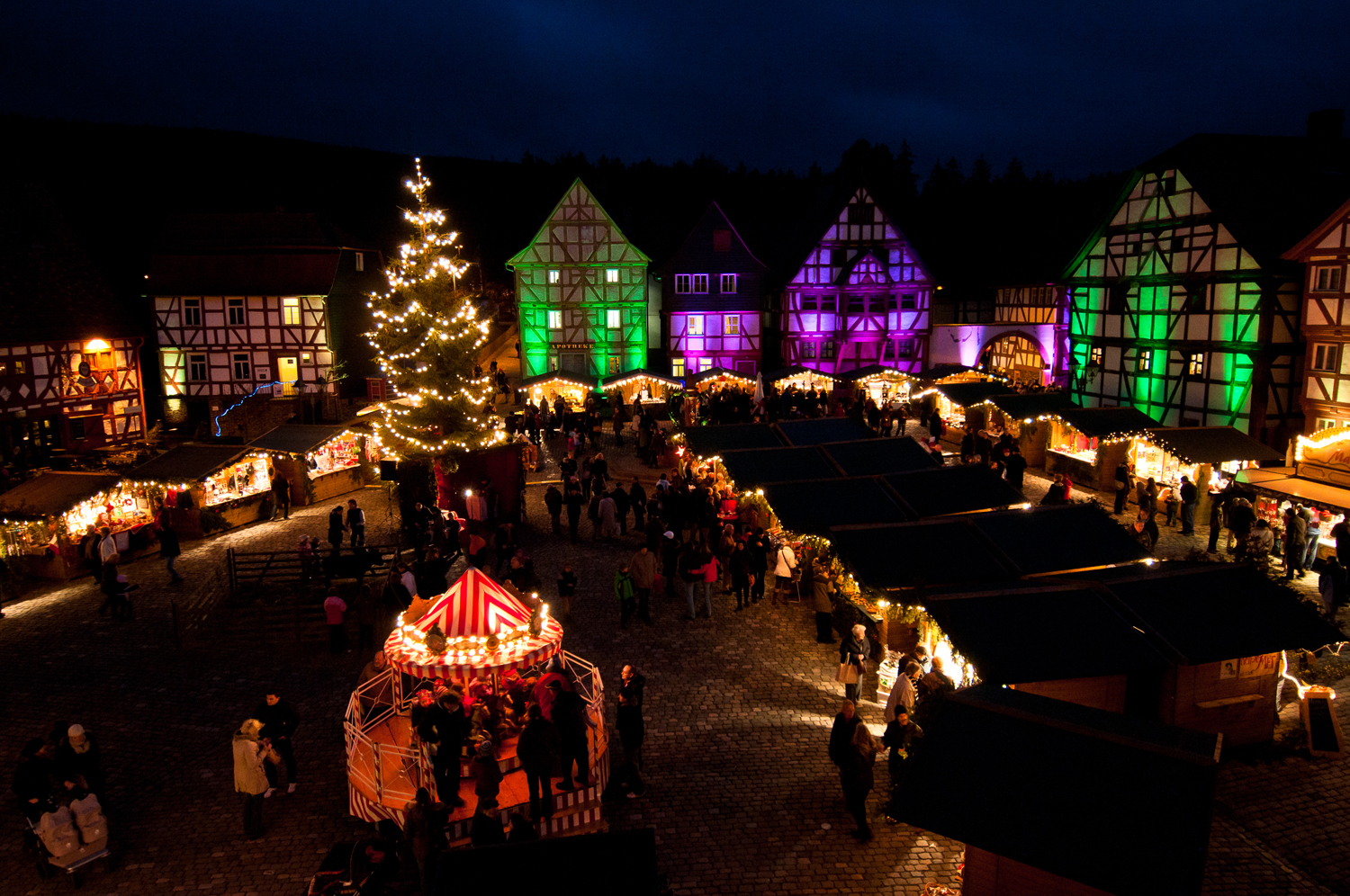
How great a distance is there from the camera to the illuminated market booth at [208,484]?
20078 millimetres

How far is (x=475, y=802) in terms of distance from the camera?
9023mm

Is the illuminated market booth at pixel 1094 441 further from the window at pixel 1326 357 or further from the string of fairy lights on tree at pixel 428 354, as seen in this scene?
the string of fairy lights on tree at pixel 428 354

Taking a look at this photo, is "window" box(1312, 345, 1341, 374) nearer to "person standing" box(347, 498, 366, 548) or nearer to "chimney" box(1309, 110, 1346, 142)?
"chimney" box(1309, 110, 1346, 142)

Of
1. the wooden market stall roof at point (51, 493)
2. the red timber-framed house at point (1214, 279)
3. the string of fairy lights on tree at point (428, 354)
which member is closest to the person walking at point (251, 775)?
the wooden market stall roof at point (51, 493)

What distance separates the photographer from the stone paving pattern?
26.8 ft

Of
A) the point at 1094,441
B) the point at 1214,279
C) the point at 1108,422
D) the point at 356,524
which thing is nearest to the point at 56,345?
the point at 356,524

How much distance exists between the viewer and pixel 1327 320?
71.9 ft

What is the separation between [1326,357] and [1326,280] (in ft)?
6.39

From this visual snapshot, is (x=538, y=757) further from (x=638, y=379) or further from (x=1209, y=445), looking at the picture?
(x=638, y=379)

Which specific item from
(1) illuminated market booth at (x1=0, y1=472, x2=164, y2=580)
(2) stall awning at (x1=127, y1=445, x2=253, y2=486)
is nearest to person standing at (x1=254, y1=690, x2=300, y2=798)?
(1) illuminated market booth at (x1=0, y1=472, x2=164, y2=580)

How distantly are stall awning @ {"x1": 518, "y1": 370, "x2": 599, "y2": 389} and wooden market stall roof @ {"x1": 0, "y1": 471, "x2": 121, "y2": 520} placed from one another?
15.9 metres

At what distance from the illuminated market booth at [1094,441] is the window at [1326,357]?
4301 millimetres

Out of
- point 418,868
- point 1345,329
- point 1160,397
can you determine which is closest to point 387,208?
point 1160,397

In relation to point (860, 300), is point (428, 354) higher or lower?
lower
